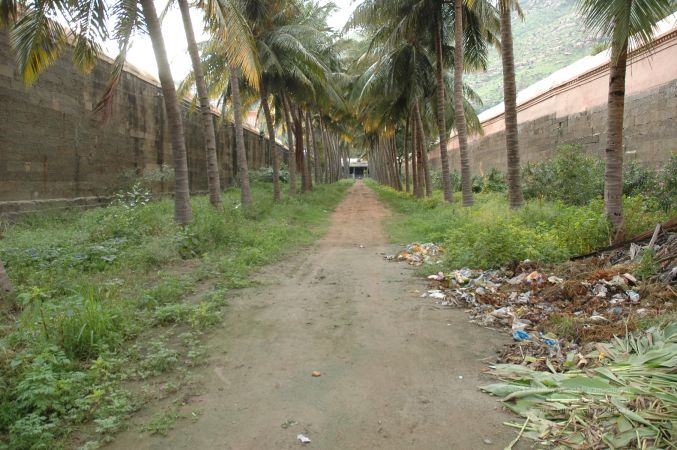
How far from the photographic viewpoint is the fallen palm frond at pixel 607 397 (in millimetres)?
2752

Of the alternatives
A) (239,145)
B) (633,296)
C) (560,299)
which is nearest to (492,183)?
(239,145)

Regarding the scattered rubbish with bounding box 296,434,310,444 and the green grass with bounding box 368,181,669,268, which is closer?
the scattered rubbish with bounding box 296,434,310,444

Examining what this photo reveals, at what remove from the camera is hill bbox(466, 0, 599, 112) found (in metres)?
64.1

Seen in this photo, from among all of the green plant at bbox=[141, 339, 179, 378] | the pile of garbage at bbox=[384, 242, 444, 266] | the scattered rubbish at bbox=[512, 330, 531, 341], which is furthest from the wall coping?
the green plant at bbox=[141, 339, 179, 378]

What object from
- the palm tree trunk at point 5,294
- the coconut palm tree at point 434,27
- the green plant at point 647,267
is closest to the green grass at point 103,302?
the palm tree trunk at point 5,294

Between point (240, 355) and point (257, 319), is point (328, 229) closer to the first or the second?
point (257, 319)

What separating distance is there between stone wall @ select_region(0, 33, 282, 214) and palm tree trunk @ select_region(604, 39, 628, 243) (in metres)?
11.2

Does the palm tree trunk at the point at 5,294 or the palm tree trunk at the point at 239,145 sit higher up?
the palm tree trunk at the point at 239,145

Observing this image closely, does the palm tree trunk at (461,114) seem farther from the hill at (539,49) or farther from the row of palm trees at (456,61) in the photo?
the hill at (539,49)

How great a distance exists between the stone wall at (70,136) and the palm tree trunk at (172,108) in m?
3.20

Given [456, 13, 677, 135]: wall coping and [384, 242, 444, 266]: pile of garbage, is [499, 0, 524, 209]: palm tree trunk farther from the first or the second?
[384, 242, 444, 266]: pile of garbage

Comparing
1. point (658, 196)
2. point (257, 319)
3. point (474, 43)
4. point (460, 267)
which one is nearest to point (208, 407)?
point (257, 319)

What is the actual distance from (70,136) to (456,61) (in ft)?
33.9

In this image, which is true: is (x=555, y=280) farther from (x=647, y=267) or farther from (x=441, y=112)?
(x=441, y=112)
